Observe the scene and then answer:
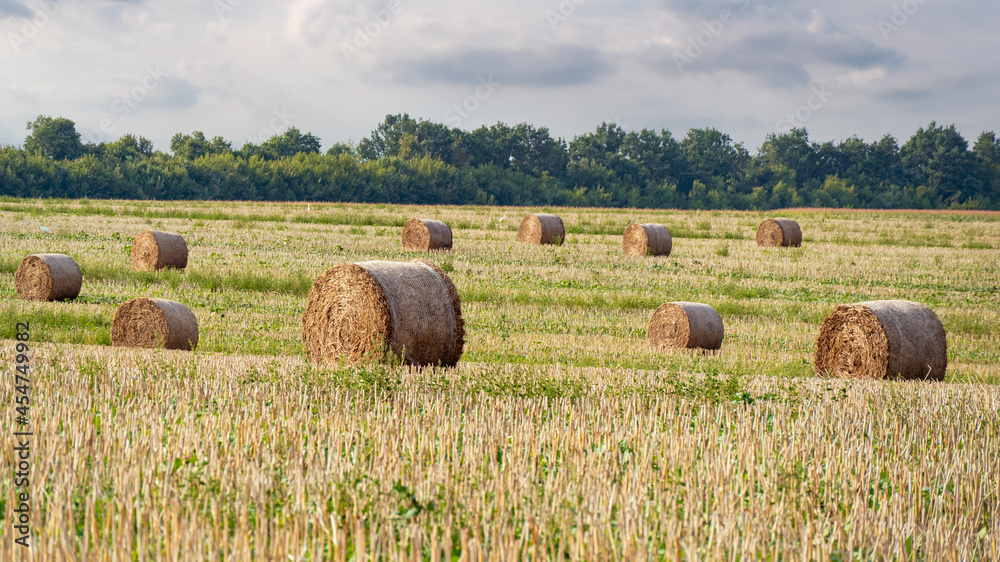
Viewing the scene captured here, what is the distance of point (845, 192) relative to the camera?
106438 millimetres

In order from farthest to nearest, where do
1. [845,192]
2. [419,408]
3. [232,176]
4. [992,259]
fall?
[845,192]
[232,176]
[992,259]
[419,408]

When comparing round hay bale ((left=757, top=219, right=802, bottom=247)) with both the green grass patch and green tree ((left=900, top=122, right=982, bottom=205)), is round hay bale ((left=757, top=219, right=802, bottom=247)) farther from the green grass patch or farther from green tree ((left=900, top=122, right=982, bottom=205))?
green tree ((left=900, top=122, right=982, bottom=205))

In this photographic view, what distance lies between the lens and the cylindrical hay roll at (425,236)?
93.1ft

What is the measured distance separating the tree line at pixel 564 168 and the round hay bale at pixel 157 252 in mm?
54313

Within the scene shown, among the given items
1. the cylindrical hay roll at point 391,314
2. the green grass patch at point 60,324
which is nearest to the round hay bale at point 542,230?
the green grass patch at point 60,324

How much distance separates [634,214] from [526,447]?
4277 centimetres

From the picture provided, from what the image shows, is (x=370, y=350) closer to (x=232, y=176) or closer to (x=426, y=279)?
(x=426, y=279)

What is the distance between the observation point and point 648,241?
29.2 metres

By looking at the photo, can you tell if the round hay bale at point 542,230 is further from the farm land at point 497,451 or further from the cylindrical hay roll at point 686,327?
the cylindrical hay roll at point 686,327

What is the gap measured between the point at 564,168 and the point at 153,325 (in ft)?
318

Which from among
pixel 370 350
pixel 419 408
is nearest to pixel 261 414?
pixel 419 408

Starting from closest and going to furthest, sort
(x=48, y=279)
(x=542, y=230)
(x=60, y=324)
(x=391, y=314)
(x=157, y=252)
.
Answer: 1. (x=391, y=314)
2. (x=60, y=324)
3. (x=48, y=279)
4. (x=157, y=252)
5. (x=542, y=230)

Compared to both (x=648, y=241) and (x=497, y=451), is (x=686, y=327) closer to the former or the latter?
(x=497, y=451)

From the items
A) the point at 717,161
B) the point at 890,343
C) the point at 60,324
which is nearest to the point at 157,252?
the point at 60,324
